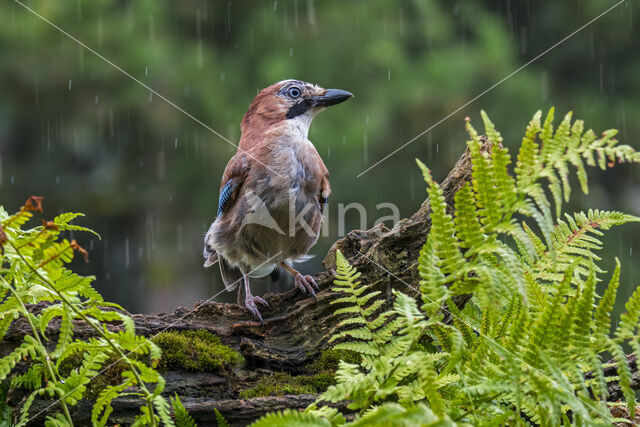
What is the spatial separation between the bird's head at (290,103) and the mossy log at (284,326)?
6.49 ft

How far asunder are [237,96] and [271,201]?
2871mm

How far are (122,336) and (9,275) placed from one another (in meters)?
0.41

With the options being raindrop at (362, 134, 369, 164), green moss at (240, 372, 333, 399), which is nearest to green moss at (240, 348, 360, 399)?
green moss at (240, 372, 333, 399)

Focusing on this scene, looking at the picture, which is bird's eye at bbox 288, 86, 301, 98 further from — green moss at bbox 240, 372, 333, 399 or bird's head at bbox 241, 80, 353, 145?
green moss at bbox 240, 372, 333, 399

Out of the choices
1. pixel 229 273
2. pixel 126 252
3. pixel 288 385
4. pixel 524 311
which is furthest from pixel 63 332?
pixel 126 252

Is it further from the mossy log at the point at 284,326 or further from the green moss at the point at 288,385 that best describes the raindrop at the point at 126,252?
the green moss at the point at 288,385

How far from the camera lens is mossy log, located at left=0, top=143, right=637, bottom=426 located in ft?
7.93

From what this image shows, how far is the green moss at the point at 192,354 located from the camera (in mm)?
2482

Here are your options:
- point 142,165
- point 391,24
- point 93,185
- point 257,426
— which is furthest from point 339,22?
point 257,426

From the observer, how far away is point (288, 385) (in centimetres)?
240

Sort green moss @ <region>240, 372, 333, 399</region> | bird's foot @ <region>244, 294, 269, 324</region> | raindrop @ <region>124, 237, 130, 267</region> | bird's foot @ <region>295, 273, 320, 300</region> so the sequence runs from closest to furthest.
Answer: green moss @ <region>240, 372, 333, 399</region>, bird's foot @ <region>244, 294, 269, 324</region>, bird's foot @ <region>295, 273, 320, 300</region>, raindrop @ <region>124, 237, 130, 267</region>

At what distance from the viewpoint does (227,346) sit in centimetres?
274

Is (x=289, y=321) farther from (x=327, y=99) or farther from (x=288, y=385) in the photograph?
(x=327, y=99)

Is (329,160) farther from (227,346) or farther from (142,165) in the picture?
(227,346)
